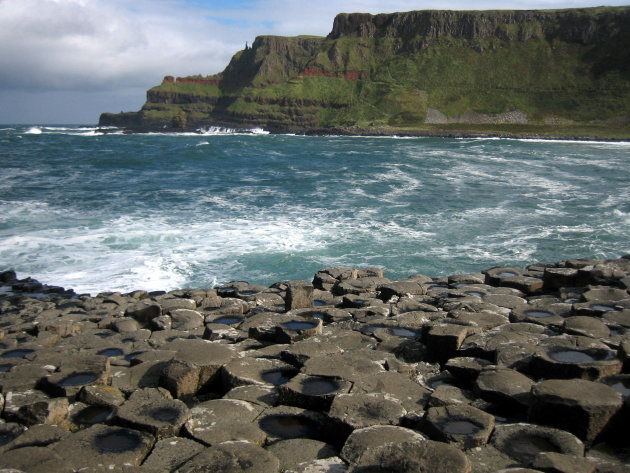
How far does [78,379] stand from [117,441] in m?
1.83

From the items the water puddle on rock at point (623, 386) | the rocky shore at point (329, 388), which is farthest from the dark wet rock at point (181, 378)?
the water puddle on rock at point (623, 386)

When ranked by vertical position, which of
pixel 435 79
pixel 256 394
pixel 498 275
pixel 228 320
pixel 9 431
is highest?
pixel 435 79

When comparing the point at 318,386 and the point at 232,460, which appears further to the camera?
the point at 318,386

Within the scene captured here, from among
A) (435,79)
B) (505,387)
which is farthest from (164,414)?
(435,79)

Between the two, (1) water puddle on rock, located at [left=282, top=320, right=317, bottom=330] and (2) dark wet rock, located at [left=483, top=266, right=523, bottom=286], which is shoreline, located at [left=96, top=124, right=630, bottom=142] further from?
(1) water puddle on rock, located at [left=282, top=320, right=317, bottom=330]

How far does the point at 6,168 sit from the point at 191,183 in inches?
631

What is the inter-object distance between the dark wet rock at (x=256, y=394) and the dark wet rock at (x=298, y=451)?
861mm

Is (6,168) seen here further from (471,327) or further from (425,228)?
(471,327)

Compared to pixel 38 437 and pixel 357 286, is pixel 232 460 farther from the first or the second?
pixel 357 286

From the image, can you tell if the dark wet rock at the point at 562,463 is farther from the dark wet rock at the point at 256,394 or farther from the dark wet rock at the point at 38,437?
the dark wet rock at the point at 38,437

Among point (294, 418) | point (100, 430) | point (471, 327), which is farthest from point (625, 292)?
point (100, 430)

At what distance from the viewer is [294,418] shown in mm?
5500

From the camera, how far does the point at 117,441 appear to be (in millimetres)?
5020

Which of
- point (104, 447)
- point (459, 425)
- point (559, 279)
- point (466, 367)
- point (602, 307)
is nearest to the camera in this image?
point (104, 447)
